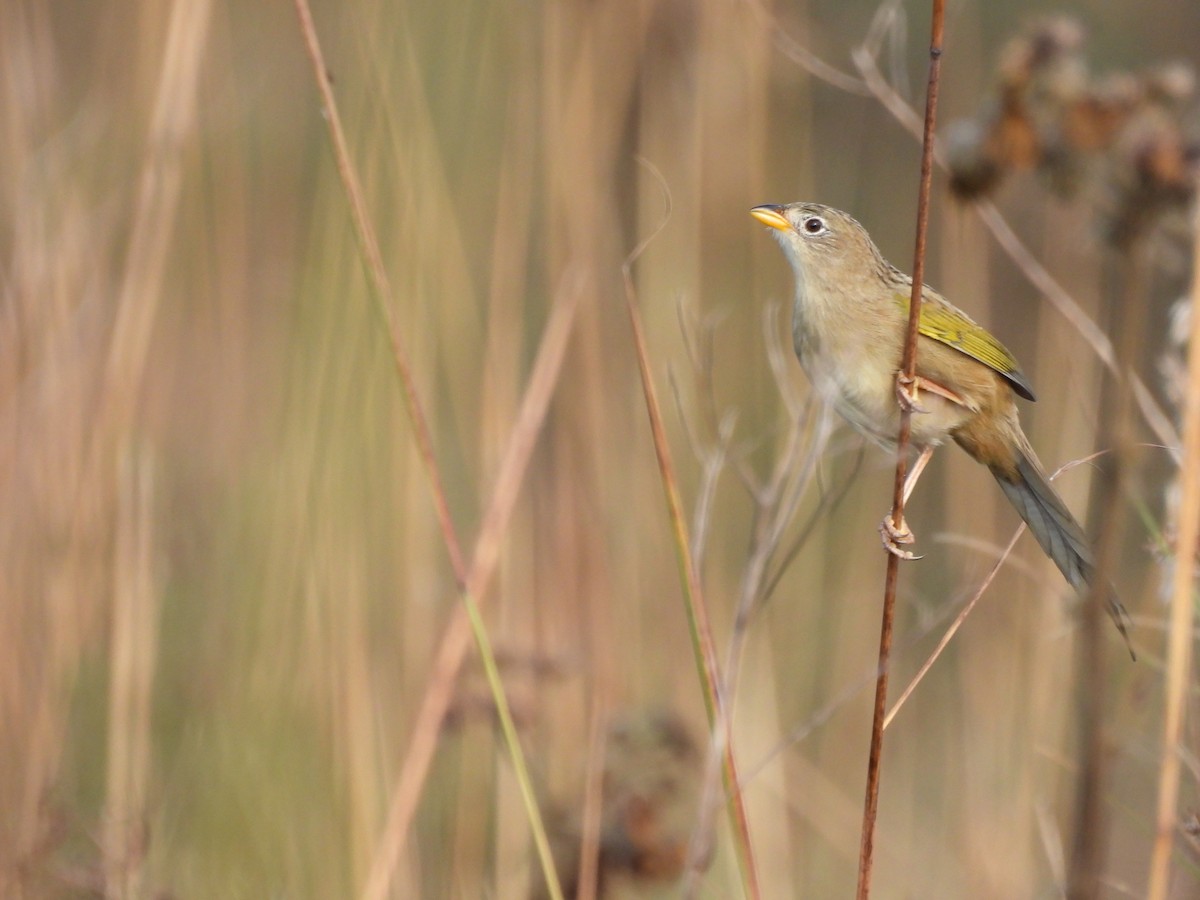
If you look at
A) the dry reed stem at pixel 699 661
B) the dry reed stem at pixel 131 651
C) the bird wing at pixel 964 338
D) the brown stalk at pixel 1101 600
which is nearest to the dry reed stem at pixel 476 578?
the dry reed stem at pixel 699 661

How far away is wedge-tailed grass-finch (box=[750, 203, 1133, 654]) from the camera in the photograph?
2359 millimetres

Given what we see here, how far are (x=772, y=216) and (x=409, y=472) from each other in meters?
0.92

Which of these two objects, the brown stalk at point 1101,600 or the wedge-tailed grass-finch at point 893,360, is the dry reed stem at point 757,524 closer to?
the wedge-tailed grass-finch at point 893,360

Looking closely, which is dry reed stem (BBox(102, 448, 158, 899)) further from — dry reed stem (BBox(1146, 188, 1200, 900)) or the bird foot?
dry reed stem (BBox(1146, 188, 1200, 900))

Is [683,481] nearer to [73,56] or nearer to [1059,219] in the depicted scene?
[1059,219]

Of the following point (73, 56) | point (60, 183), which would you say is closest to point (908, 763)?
point (60, 183)

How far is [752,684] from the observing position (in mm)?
3057

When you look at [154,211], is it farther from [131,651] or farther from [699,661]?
[699,661]

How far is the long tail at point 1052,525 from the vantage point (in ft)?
7.04

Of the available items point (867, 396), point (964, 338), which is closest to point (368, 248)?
point (867, 396)

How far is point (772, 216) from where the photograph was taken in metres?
2.66

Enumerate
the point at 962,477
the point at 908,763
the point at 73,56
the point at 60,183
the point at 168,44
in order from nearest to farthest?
the point at 168,44 < the point at 60,183 < the point at 962,477 < the point at 908,763 < the point at 73,56

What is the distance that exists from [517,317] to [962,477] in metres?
1.17

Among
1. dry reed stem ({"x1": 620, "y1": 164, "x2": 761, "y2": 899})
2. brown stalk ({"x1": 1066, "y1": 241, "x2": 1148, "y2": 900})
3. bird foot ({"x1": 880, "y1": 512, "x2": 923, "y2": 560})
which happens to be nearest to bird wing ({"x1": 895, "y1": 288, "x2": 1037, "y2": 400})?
bird foot ({"x1": 880, "y1": 512, "x2": 923, "y2": 560})
